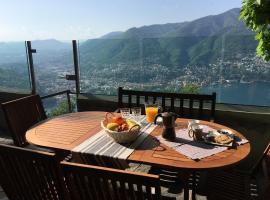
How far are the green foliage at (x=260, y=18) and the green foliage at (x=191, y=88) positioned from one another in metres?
1.16

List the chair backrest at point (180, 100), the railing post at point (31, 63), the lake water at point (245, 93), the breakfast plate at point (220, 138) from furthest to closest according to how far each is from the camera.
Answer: the railing post at point (31, 63) → the lake water at point (245, 93) → the chair backrest at point (180, 100) → the breakfast plate at point (220, 138)

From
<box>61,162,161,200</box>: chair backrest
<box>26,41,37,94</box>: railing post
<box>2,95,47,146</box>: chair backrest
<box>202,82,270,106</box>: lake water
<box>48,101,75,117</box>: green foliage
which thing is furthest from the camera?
<box>26,41,37,94</box>: railing post

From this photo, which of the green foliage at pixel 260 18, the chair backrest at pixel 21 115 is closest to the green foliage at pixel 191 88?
the green foliage at pixel 260 18

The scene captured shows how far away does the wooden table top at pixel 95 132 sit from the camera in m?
1.76

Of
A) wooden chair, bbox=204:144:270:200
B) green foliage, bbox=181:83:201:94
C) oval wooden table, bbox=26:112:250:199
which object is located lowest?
wooden chair, bbox=204:144:270:200

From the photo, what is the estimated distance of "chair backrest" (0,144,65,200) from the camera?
142 centimetres

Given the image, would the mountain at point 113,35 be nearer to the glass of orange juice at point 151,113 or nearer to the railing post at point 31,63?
the railing post at point 31,63

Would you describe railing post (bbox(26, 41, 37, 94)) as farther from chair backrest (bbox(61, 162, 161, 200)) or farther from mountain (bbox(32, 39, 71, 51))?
chair backrest (bbox(61, 162, 161, 200))

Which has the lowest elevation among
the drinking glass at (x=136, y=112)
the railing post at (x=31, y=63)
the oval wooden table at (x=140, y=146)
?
the oval wooden table at (x=140, y=146)

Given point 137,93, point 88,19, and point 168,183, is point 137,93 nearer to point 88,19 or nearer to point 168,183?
point 168,183

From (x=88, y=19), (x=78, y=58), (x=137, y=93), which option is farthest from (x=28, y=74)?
(x=88, y=19)

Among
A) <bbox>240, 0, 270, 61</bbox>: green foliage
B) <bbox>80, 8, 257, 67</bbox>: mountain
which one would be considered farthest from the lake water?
<bbox>240, 0, 270, 61</bbox>: green foliage

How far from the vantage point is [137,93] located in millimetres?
3139

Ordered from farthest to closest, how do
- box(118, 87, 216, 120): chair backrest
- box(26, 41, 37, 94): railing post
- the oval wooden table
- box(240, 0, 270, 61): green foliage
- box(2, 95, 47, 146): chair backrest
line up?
box(26, 41, 37, 94): railing post
box(118, 87, 216, 120): chair backrest
box(2, 95, 47, 146): chair backrest
box(240, 0, 270, 61): green foliage
the oval wooden table
